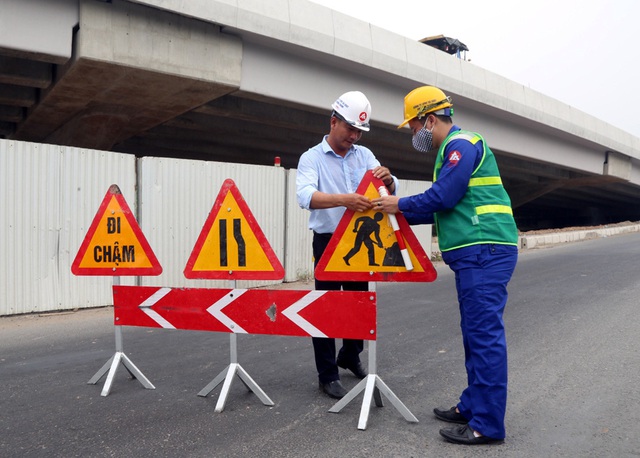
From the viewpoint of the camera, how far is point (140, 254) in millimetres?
4848

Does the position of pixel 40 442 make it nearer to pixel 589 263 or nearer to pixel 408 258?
pixel 408 258

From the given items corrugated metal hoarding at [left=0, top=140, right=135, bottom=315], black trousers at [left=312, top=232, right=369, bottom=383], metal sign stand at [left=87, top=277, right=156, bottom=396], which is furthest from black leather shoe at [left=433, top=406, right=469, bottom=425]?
corrugated metal hoarding at [left=0, top=140, right=135, bottom=315]

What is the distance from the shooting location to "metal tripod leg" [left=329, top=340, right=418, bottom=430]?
3729 millimetres

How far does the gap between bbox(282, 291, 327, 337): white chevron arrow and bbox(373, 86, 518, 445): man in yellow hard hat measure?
853mm

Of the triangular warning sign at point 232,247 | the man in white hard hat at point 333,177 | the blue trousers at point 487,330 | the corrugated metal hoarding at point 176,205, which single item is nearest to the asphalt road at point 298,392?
the blue trousers at point 487,330

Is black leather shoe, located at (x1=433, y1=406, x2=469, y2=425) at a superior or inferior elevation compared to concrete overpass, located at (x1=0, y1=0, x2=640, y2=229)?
inferior

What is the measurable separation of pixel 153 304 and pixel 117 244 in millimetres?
652

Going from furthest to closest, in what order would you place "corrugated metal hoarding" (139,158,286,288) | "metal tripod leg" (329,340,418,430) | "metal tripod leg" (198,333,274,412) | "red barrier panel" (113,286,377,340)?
"corrugated metal hoarding" (139,158,286,288)
"metal tripod leg" (198,333,274,412)
"red barrier panel" (113,286,377,340)
"metal tripod leg" (329,340,418,430)

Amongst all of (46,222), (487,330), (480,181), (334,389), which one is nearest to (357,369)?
(334,389)

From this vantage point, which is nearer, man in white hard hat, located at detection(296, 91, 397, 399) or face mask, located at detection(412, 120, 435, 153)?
face mask, located at detection(412, 120, 435, 153)

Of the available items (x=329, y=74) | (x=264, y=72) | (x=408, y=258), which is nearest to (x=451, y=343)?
(x=408, y=258)

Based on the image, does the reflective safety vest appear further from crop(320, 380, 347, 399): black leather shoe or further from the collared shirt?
crop(320, 380, 347, 399): black leather shoe

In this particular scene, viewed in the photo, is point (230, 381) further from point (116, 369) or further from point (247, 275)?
point (116, 369)

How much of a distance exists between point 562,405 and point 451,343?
2043 millimetres
